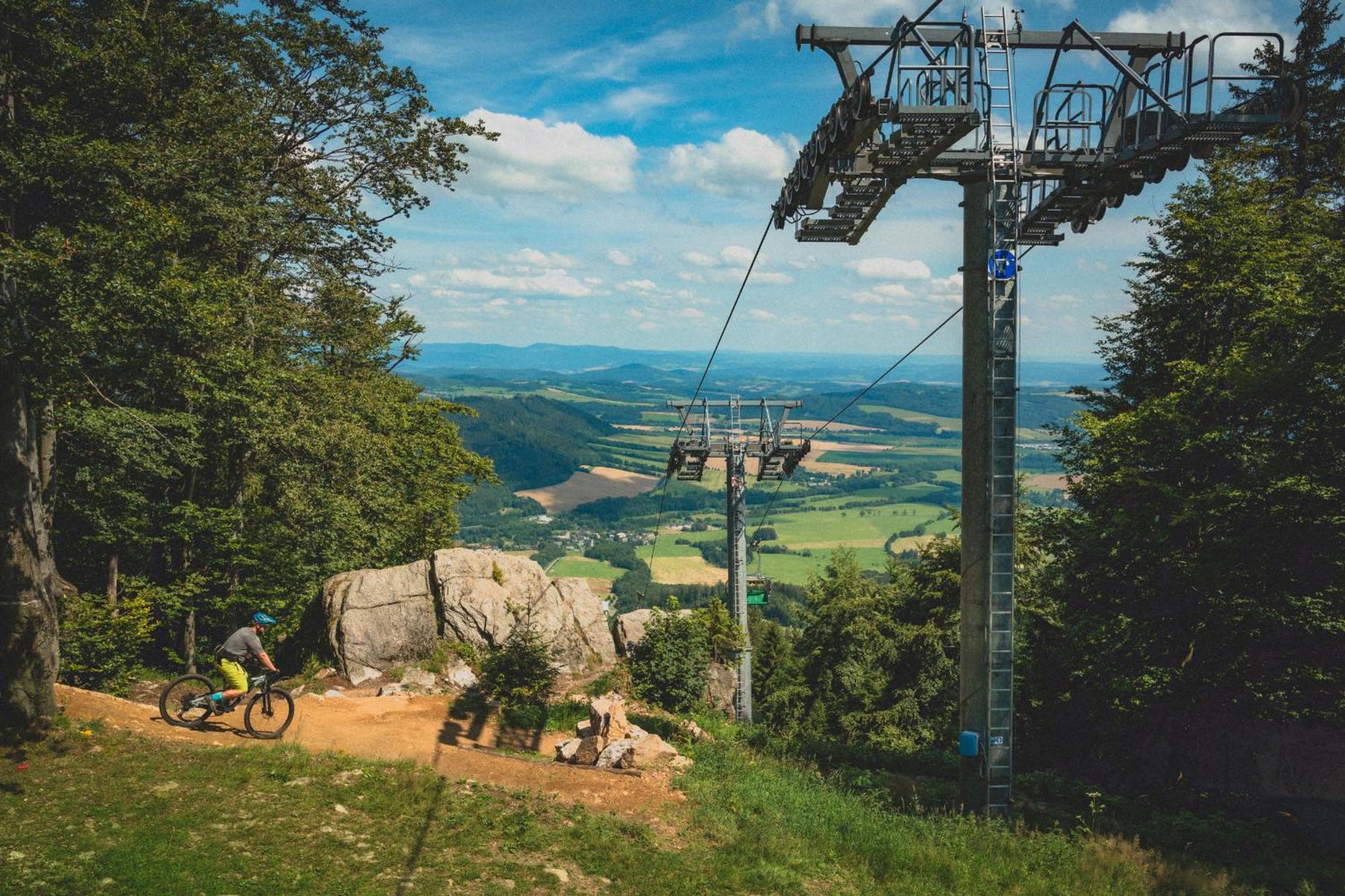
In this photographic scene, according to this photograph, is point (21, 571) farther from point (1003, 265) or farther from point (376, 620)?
point (1003, 265)

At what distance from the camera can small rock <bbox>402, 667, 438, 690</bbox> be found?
55.8 feet

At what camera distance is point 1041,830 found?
39.6 feet

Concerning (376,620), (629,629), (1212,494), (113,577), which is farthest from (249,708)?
(1212,494)

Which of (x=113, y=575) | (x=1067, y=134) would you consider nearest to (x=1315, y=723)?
(x=1067, y=134)

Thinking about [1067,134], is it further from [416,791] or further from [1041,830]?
[416,791]

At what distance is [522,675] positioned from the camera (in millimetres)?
15992

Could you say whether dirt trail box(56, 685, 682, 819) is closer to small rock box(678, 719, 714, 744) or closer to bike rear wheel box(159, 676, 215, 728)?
bike rear wheel box(159, 676, 215, 728)

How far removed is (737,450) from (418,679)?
401 inches

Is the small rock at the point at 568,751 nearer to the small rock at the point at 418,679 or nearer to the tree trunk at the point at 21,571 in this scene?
the small rock at the point at 418,679

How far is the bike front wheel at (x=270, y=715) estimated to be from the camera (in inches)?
482

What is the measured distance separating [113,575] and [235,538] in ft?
9.11

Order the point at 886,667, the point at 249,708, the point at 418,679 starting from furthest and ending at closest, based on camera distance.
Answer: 1. the point at 886,667
2. the point at 418,679
3. the point at 249,708

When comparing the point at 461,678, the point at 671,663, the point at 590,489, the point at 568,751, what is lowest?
the point at 590,489

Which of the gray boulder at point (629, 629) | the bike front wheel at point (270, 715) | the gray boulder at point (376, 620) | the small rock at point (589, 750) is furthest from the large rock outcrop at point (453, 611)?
the small rock at point (589, 750)
